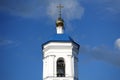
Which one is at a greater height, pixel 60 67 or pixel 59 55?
pixel 59 55

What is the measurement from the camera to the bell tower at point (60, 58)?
22.5 metres

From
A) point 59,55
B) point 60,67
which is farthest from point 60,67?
point 59,55

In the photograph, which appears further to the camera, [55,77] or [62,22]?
[62,22]

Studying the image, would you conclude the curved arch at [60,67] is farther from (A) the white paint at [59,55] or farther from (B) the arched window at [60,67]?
(A) the white paint at [59,55]

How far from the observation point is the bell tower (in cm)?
2245

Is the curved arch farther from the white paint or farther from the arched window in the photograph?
the white paint

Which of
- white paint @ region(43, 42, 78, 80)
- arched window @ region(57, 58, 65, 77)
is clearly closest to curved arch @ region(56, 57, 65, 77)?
arched window @ region(57, 58, 65, 77)

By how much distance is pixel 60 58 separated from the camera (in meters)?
22.8

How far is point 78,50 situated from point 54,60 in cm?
175

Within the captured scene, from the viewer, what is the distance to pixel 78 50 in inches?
927

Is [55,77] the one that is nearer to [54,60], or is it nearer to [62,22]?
[54,60]

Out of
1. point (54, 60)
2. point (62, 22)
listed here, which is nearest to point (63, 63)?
point (54, 60)

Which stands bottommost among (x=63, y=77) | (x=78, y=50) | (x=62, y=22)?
(x=63, y=77)

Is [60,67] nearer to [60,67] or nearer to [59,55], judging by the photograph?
[60,67]
